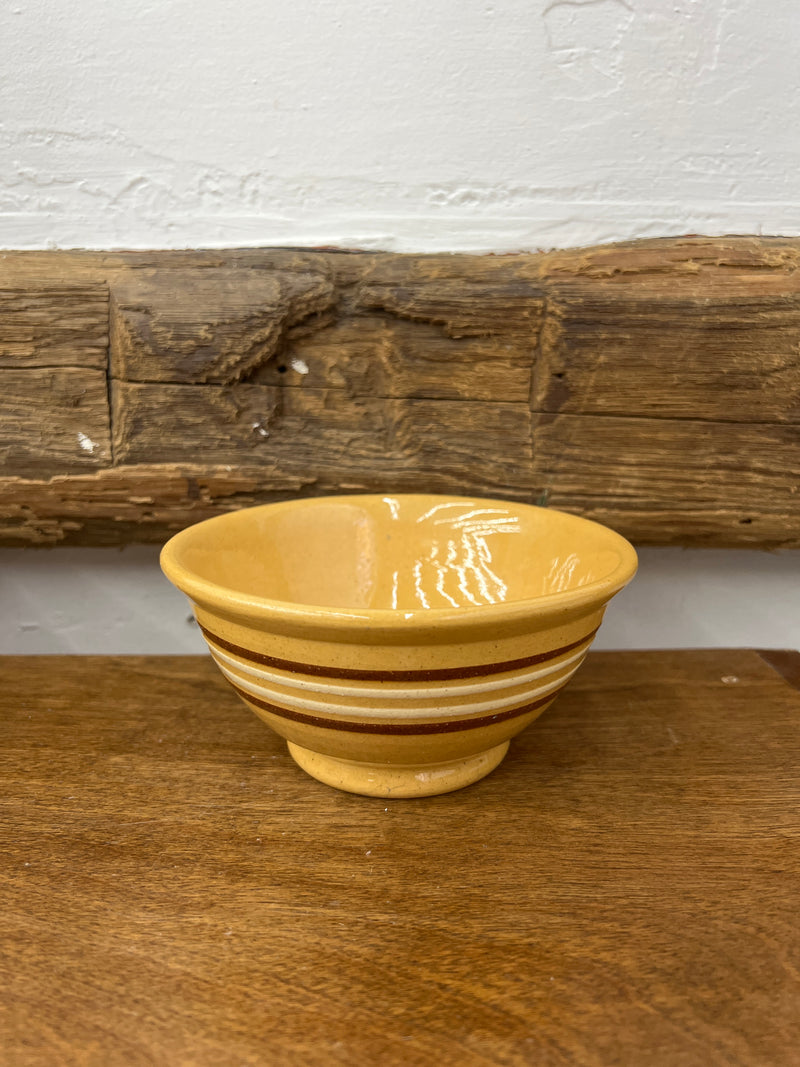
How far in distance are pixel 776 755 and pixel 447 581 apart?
0.94 feet

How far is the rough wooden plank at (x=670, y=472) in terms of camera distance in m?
0.72

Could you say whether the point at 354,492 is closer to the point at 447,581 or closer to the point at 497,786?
the point at 447,581

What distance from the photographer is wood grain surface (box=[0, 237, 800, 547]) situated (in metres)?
0.70

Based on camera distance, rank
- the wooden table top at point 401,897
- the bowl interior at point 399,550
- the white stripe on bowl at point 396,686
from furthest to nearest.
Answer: the bowl interior at point 399,550
the white stripe on bowl at point 396,686
the wooden table top at point 401,897

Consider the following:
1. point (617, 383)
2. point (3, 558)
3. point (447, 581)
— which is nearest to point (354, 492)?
point (447, 581)

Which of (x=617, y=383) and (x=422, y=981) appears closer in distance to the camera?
(x=422, y=981)

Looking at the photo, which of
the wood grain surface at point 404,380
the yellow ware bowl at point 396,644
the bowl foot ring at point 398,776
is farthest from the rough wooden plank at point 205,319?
the bowl foot ring at point 398,776

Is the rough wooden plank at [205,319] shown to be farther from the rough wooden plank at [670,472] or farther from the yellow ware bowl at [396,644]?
the rough wooden plank at [670,472]

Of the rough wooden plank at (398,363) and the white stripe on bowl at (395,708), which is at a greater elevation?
the rough wooden plank at (398,363)

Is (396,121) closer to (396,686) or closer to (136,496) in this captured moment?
(136,496)

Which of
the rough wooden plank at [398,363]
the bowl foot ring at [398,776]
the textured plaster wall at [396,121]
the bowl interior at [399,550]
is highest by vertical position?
the textured plaster wall at [396,121]

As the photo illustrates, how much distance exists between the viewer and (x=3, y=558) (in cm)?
82

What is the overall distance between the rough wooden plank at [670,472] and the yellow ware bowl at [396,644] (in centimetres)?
9

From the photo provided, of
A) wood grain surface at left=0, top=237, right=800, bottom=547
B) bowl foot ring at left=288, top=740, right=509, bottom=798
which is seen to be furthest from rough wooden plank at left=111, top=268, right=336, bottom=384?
bowl foot ring at left=288, top=740, right=509, bottom=798
